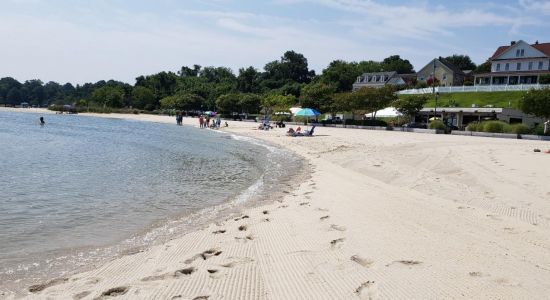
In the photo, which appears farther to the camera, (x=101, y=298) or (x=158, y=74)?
(x=158, y=74)

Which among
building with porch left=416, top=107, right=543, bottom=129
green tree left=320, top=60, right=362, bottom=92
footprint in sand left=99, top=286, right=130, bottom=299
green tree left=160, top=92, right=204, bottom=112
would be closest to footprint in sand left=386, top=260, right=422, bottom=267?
footprint in sand left=99, top=286, right=130, bottom=299

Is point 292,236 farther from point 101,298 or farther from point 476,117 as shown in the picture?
point 476,117

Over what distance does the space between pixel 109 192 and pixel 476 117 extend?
54103 millimetres

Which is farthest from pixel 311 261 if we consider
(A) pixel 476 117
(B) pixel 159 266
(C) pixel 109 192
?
(A) pixel 476 117

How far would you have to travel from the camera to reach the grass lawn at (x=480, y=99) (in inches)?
2379

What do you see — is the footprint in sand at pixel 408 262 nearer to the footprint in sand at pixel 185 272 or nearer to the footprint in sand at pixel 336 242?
the footprint in sand at pixel 336 242

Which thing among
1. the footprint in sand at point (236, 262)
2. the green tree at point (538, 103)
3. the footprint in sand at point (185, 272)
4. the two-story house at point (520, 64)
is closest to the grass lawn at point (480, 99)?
the two-story house at point (520, 64)

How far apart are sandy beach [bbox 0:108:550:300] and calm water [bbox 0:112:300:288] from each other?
42.2 inches

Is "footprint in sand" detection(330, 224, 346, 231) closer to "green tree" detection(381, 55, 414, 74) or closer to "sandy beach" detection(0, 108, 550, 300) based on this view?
"sandy beach" detection(0, 108, 550, 300)

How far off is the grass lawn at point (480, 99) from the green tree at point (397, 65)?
57394 mm

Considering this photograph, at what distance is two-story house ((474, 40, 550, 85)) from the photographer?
7438 centimetres

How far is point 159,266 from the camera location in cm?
617

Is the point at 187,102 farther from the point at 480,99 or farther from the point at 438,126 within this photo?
the point at 438,126

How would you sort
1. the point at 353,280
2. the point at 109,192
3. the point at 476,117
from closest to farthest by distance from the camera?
1. the point at 353,280
2. the point at 109,192
3. the point at 476,117
